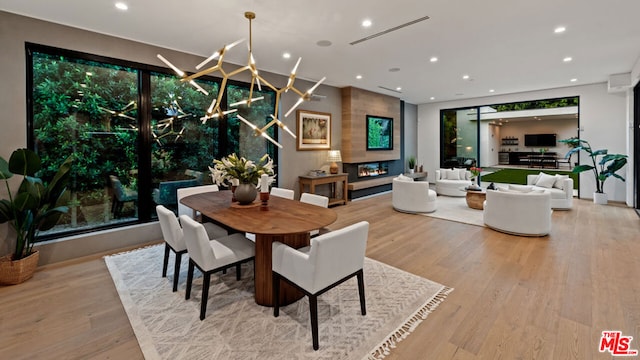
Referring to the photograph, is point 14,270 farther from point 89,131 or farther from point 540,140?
point 540,140

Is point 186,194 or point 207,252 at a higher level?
point 186,194

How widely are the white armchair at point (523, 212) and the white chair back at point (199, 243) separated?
4.41 metres

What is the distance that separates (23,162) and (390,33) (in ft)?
14.7

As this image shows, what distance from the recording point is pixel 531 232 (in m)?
4.45

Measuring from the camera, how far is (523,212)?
446 cm

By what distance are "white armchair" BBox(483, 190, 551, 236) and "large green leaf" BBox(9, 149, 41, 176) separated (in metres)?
6.13

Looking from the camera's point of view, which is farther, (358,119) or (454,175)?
(454,175)

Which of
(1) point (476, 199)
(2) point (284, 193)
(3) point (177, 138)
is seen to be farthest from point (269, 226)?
(1) point (476, 199)

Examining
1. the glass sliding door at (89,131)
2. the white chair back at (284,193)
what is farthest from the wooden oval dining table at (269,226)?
the glass sliding door at (89,131)

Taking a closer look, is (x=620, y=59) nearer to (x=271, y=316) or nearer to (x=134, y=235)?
(x=271, y=316)

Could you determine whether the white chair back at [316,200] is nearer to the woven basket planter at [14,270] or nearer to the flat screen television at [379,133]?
the woven basket planter at [14,270]

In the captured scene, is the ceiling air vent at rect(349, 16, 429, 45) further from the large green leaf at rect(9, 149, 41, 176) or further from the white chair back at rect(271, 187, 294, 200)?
the large green leaf at rect(9, 149, 41, 176)

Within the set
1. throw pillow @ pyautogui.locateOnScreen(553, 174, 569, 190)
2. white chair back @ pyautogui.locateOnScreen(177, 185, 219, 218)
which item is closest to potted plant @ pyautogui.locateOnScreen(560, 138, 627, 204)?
throw pillow @ pyautogui.locateOnScreen(553, 174, 569, 190)

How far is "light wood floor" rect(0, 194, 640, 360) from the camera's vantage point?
2.06 meters
